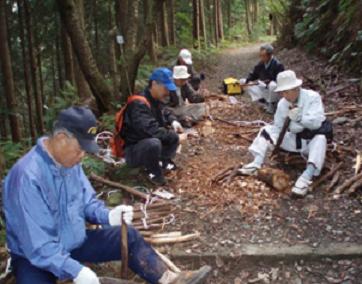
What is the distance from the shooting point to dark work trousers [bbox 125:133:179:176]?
644 centimetres

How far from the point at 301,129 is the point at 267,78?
14.7 ft

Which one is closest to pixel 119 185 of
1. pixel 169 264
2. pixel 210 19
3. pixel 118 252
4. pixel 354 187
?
pixel 169 264

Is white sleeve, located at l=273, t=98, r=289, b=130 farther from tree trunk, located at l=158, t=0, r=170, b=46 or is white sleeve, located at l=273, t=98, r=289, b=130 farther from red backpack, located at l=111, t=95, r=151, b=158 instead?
tree trunk, located at l=158, t=0, r=170, b=46

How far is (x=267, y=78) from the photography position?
1076 cm

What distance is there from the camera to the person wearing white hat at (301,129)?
620cm

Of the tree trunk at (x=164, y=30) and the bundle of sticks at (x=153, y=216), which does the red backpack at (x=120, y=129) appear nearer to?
the bundle of sticks at (x=153, y=216)

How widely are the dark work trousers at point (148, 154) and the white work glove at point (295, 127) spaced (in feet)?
5.40

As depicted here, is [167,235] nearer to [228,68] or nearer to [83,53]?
[83,53]

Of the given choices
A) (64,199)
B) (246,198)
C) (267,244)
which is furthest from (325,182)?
(64,199)

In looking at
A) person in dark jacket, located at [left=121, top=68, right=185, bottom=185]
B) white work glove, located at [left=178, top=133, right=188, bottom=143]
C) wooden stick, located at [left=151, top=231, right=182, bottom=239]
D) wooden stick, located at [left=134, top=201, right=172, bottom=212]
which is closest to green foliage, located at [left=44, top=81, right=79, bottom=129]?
white work glove, located at [left=178, top=133, right=188, bottom=143]

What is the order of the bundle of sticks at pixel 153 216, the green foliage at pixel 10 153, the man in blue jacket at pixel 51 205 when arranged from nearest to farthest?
the man in blue jacket at pixel 51 205
the bundle of sticks at pixel 153 216
the green foliage at pixel 10 153

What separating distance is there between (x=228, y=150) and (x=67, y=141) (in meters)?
5.07

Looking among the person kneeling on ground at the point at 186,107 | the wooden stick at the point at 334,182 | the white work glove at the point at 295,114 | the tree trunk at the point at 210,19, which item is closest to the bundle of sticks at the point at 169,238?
the wooden stick at the point at 334,182

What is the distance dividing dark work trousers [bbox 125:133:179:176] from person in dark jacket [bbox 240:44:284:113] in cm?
417
